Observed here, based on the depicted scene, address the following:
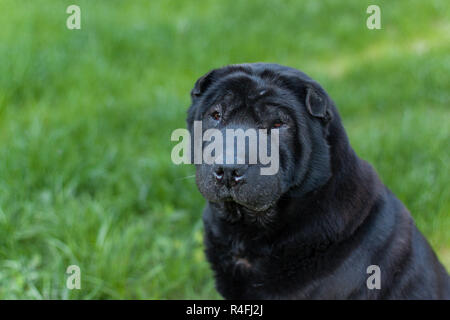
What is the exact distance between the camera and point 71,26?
5.30 m

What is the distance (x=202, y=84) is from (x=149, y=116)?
7.56 feet

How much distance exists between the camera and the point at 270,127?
2516mm

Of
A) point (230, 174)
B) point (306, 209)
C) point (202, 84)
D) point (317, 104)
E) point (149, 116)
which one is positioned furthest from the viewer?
point (149, 116)

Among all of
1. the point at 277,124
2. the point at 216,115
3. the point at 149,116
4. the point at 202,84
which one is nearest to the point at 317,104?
the point at 277,124

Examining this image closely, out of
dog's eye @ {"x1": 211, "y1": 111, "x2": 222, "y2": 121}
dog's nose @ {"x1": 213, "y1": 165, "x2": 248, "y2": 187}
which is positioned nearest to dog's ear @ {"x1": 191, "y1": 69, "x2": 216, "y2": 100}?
dog's eye @ {"x1": 211, "y1": 111, "x2": 222, "y2": 121}

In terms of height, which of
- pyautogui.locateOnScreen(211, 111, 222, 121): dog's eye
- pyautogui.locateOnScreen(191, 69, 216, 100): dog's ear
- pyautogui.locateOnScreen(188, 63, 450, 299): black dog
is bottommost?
pyautogui.locateOnScreen(188, 63, 450, 299): black dog

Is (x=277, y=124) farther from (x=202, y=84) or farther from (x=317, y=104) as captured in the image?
(x=202, y=84)

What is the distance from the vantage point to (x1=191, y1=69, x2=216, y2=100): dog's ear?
2.66m

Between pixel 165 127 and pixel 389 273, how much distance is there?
110 inches

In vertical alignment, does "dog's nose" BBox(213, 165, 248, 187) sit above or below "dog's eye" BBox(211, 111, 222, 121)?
below

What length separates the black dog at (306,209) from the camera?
250 cm

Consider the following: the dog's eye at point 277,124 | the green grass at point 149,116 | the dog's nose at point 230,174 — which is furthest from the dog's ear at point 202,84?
the green grass at point 149,116

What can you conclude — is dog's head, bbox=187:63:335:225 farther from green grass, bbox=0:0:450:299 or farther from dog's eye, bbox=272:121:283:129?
green grass, bbox=0:0:450:299
